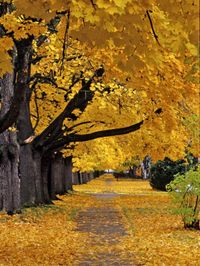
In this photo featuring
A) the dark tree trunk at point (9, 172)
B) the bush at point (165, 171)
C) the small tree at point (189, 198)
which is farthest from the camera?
the bush at point (165, 171)

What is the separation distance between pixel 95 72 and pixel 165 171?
3011 cm

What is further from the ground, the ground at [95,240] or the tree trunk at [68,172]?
the tree trunk at [68,172]

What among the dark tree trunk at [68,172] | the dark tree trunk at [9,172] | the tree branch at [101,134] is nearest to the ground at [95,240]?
the dark tree trunk at [9,172]

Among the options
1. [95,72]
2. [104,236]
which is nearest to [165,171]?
[95,72]

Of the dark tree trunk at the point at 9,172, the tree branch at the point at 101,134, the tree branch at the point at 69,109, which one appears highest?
the tree branch at the point at 69,109

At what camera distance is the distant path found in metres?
11.3

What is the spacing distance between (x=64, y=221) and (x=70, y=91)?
592cm

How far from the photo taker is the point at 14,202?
812 inches

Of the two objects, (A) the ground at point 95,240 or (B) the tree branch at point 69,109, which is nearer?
(A) the ground at point 95,240

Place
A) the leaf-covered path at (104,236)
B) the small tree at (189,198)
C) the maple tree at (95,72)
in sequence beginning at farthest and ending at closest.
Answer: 1. the small tree at (189,198)
2. the leaf-covered path at (104,236)
3. the maple tree at (95,72)

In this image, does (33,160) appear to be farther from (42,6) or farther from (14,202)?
(42,6)

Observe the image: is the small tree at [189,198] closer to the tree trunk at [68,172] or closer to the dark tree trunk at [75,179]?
the tree trunk at [68,172]

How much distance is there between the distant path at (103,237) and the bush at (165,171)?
22.5 meters

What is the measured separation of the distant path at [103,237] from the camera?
11.3 m
